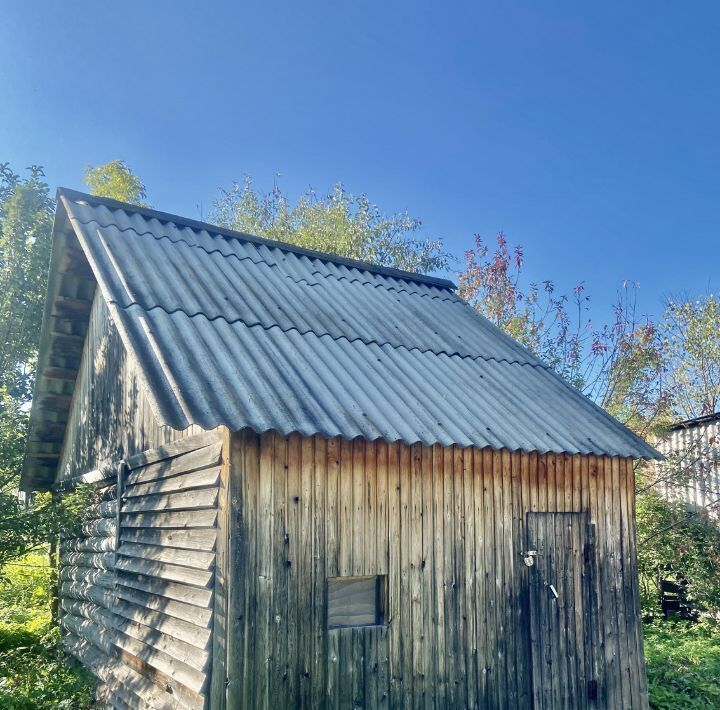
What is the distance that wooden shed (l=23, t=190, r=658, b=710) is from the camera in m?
4.91

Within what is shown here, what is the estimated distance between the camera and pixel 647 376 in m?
15.5

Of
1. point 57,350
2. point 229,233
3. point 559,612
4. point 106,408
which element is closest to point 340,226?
point 229,233

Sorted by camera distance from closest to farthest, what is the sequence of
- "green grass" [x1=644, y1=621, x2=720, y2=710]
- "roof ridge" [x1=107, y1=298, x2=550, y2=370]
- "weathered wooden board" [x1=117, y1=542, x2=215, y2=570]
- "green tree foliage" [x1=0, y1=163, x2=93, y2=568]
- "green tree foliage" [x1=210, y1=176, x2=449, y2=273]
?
"weathered wooden board" [x1=117, y1=542, x2=215, y2=570], "roof ridge" [x1=107, y1=298, x2=550, y2=370], "green grass" [x1=644, y1=621, x2=720, y2=710], "green tree foliage" [x1=0, y1=163, x2=93, y2=568], "green tree foliage" [x1=210, y1=176, x2=449, y2=273]

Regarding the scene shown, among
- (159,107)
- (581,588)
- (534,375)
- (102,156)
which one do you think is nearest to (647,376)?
(534,375)

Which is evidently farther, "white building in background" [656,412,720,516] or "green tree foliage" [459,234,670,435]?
"green tree foliage" [459,234,670,435]

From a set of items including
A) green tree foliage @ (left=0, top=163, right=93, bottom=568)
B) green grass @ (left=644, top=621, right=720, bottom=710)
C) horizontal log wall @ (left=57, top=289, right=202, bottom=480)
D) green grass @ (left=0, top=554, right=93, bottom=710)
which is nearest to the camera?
horizontal log wall @ (left=57, top=289, right=202, bottom=480)

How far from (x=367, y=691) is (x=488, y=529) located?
5.96ft

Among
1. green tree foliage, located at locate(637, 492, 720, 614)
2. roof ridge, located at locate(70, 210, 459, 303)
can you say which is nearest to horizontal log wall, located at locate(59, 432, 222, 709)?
roof ridge, located at locate(70, 210, 459, 303)

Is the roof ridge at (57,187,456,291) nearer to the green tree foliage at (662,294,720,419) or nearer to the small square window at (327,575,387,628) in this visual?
the small square window at (327,575,387,628)

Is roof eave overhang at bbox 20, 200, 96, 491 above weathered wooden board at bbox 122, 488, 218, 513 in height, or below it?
above

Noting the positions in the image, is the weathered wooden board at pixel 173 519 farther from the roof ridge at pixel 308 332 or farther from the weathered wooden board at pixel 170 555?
the roof ridge at pixel 308 332

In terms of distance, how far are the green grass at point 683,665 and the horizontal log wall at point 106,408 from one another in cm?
667

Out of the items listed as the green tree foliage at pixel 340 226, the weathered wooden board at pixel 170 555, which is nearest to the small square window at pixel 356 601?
the weathered wooden board at pixel 170 555

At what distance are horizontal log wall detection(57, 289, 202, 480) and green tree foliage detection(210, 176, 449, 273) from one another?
41.7ft
